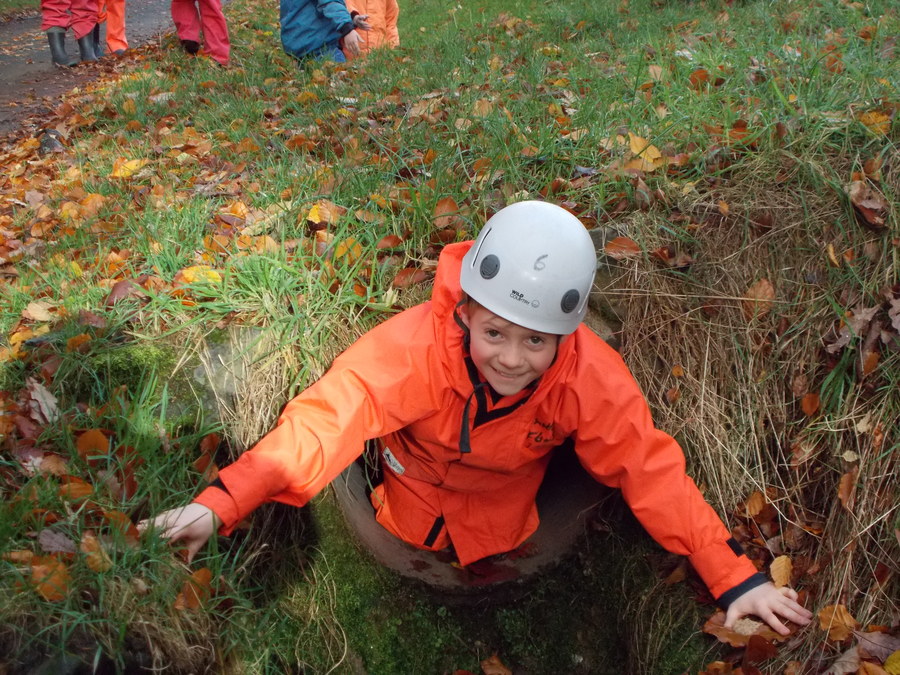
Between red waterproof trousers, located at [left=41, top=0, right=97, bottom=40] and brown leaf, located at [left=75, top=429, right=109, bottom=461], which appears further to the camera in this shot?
red waterproof trousers, located at [left=41, top=0, right=97, bottom=40]

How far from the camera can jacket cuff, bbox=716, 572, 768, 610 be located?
2.09m

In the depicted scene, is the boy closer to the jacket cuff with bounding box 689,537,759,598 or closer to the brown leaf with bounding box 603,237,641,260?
the jacket cuff with bounding box 689,537,759,598

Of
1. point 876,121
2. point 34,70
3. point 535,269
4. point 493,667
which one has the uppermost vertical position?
point 876,121

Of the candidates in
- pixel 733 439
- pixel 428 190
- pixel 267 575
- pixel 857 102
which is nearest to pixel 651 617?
pixel 733 439

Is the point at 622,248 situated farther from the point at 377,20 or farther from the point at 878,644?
the point at 377,20

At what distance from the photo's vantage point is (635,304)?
274 centimetres

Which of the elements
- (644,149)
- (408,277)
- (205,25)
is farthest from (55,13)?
(644,149)

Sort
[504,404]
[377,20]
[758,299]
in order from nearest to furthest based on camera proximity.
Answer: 1. [504,404]
2. [758,299]
3. [377,20]

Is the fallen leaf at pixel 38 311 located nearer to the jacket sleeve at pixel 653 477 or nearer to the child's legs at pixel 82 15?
the jacket sleeve at pixel 653 477

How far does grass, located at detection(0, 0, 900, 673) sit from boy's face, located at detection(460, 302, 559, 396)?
2.41ft

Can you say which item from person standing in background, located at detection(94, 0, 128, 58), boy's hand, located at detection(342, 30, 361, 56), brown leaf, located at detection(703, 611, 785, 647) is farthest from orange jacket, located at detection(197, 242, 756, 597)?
person standing in background, located at detection(94, 0, 128, 58)

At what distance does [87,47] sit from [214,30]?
281cm

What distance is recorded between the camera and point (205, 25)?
6887mm

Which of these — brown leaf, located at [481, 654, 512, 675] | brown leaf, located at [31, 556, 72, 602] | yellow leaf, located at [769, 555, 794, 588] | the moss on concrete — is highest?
brown leaf, located at [31, 556, 72, 602]
